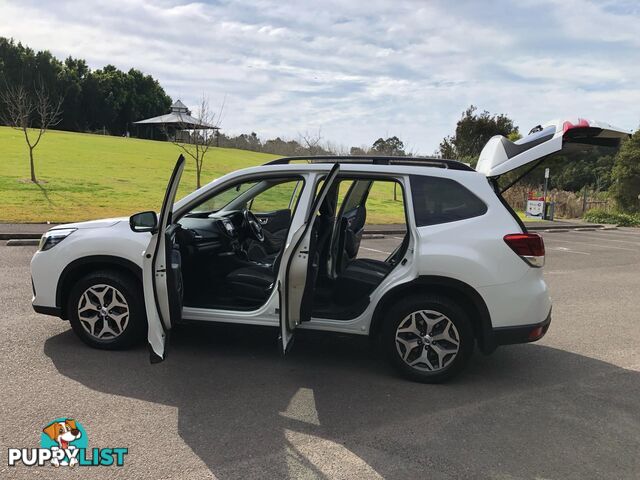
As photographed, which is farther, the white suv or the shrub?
the shrub

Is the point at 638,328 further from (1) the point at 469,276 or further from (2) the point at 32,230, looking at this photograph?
(2) the point at 32,230

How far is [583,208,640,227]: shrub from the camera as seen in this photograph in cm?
2732

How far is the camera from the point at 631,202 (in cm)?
3031

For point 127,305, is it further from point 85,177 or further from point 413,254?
point 85,177

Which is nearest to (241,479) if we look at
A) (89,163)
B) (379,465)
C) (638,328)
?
(379,465)

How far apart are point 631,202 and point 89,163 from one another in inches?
1338

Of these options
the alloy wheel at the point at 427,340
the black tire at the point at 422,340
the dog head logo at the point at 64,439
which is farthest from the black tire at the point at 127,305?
the alloy wheel at the point at 427,340

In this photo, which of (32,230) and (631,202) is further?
(631,202)

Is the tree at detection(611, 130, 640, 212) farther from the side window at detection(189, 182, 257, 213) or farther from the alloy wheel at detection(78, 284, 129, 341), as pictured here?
the alloy wheel at detection(78, 284, 129, 341)

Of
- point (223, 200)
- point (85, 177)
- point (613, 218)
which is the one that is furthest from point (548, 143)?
point (613, 218)

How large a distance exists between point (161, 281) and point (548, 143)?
313 centimetres

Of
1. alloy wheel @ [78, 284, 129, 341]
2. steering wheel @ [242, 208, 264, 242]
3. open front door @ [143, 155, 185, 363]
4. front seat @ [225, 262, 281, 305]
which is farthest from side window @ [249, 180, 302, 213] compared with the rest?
alloy wheel @ [78, 284, 129, 341]

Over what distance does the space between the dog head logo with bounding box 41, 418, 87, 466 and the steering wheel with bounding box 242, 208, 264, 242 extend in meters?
2.84

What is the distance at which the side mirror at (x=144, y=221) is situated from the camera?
3896 millimetres
